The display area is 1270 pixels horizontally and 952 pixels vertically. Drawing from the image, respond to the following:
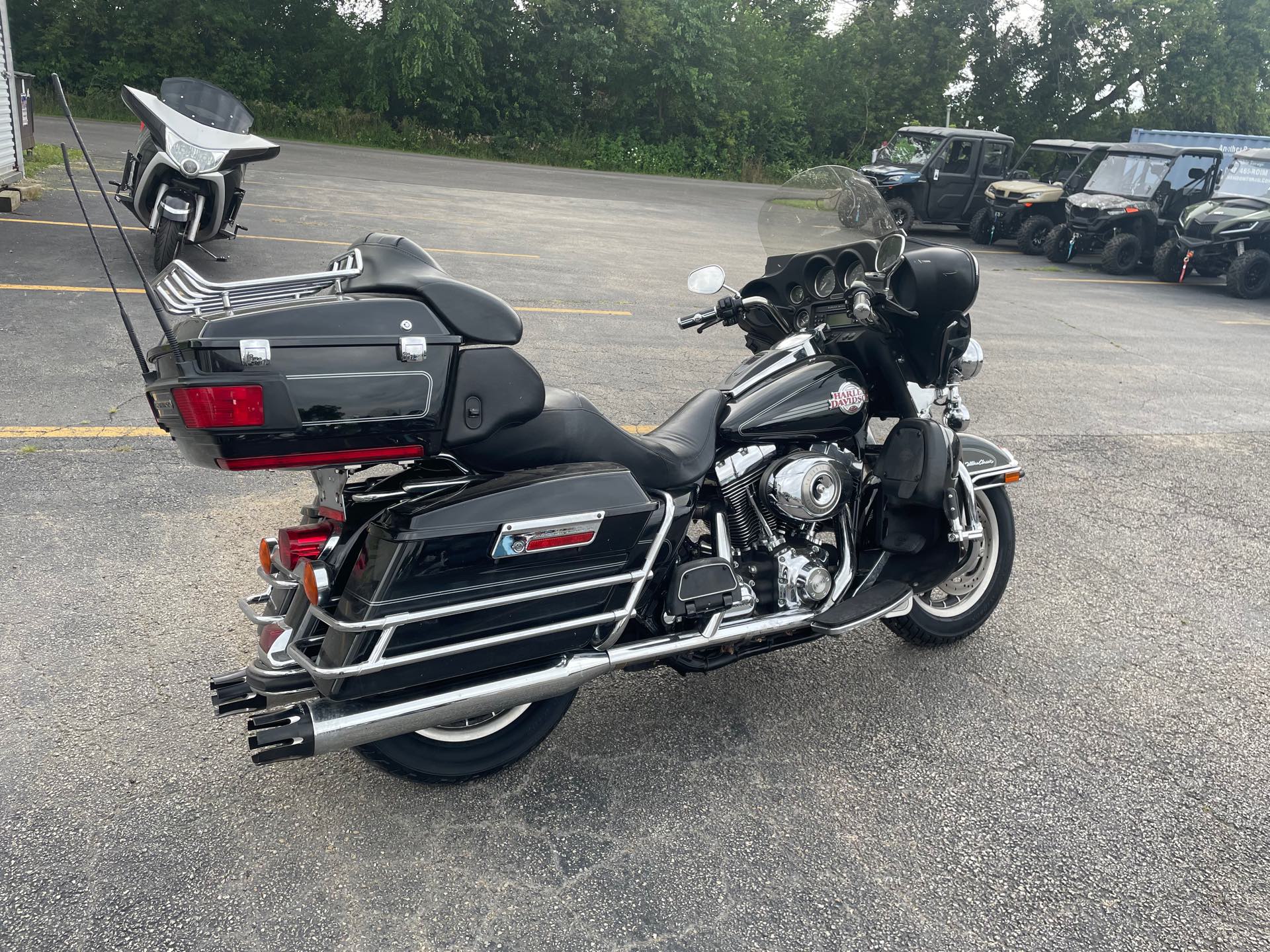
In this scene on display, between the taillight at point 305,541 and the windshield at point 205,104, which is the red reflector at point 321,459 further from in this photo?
the windshield at point 205,104

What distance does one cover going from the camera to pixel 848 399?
319 centimetres

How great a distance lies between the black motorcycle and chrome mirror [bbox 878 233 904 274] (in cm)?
677

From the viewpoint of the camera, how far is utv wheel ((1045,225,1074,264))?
16188 millimetres

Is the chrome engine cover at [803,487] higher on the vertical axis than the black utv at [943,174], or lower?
lower

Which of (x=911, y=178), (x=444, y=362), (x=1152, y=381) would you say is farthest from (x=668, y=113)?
(x=444, y=362)

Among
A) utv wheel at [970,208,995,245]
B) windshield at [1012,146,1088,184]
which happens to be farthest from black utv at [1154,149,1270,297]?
utv wheel at [970,208,995,245]

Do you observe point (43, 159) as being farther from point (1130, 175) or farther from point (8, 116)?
point (1130, 175)

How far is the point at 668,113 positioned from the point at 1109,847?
30218 millimetres

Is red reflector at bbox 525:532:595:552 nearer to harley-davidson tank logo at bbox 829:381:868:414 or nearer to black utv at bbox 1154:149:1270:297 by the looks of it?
harley-davidson tank logo at bbox 829:381:868:414

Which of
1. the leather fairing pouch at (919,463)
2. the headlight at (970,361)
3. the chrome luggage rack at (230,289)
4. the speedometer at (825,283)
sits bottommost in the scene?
the leather fairing pouch at (919,463)

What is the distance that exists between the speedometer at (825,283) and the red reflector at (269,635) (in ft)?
7.20

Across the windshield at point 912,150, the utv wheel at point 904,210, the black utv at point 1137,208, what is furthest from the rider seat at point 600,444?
the windshield at point 912,150

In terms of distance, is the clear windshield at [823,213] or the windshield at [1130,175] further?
the windshield at [1130,175]

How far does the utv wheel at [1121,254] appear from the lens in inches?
607
